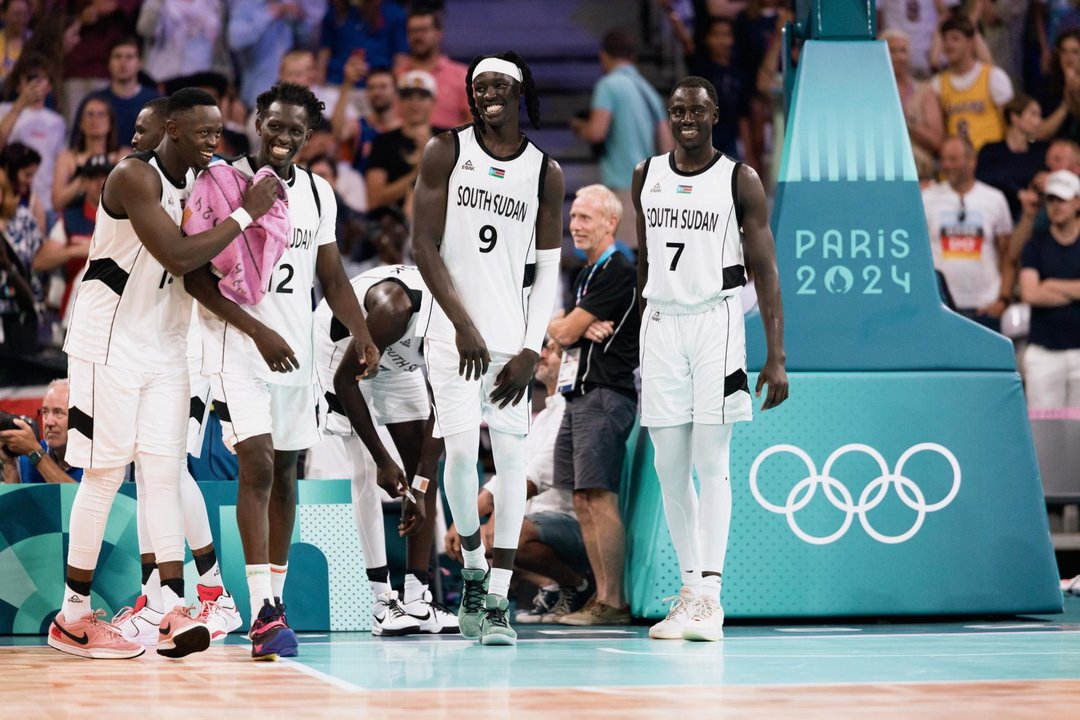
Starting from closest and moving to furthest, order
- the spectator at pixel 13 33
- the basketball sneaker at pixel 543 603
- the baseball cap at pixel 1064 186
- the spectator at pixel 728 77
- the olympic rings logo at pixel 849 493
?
the olympic rings logo at pixel 849 493
the basketball sneaker at pixel 543 603
the baseball cap at pixel 1064 186
the spectator at pixel 13 33
the spectator at pixel 728 77

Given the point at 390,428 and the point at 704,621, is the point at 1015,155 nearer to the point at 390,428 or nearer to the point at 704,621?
the point at 390,428

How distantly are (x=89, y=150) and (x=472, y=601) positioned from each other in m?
6.55

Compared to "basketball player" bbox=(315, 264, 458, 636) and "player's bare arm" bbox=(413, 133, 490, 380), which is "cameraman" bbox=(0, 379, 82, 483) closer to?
"basketball player" bbox=(315, 264, 458, 636)

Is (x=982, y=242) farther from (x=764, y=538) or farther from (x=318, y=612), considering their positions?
(x=318, y=612)

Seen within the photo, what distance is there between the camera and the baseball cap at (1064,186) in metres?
9.80

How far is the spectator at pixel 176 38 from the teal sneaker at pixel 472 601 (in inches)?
273

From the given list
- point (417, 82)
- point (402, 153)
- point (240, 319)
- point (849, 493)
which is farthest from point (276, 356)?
point (417, 82)

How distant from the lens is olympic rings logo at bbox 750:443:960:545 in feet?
21.2

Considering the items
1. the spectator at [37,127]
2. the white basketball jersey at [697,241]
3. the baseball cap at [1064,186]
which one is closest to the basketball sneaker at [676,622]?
the white basketball jersey at [697,241]

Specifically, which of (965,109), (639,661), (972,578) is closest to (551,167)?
(639,661)

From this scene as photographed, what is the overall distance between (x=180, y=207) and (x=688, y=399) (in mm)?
2144

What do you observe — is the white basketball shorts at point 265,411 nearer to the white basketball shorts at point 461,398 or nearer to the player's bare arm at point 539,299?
the white basketball shorts at point 461,398

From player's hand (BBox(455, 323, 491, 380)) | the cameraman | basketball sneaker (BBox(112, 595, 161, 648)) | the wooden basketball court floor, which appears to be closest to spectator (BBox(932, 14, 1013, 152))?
the wooden basketball court floor

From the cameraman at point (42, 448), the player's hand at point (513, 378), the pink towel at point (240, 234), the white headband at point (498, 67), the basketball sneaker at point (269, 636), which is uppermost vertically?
the white headband at point (498, 67)
